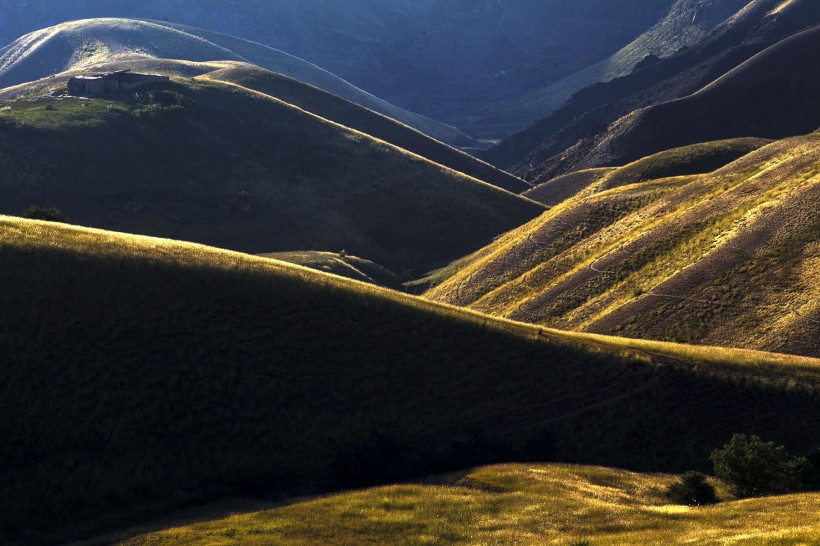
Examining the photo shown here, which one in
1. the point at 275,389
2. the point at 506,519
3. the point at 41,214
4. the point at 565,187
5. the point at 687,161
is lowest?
the point at 506,519

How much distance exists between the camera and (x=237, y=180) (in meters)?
135

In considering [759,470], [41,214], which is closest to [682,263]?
[759,470]

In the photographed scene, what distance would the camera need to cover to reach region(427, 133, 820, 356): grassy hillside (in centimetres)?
7288

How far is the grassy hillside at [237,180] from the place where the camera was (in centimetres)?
11538

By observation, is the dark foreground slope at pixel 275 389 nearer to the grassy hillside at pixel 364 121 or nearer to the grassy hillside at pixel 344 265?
the grassy hillside at pixel 344 265

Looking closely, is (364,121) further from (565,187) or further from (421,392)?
(421,392)

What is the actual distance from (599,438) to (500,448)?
19.7 ft

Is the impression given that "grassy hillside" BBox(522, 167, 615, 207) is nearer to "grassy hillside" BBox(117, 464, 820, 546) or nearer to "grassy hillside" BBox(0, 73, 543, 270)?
"grassy hillside" BBox(0, 73, 543, 270)

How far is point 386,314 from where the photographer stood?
56188mm

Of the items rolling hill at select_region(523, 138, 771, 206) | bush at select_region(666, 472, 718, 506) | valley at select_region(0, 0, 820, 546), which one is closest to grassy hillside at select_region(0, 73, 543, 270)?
rolling hill at select_region(523, 138, 771, 206)

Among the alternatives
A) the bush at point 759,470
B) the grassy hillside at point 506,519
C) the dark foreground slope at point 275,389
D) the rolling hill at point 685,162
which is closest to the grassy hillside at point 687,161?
the rolling hill at point 685,162

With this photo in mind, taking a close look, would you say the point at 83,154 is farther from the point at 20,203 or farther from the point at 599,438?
the point at 599,438

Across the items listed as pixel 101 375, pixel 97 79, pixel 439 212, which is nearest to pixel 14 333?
pixel 101 375

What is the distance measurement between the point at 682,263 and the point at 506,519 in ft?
183
